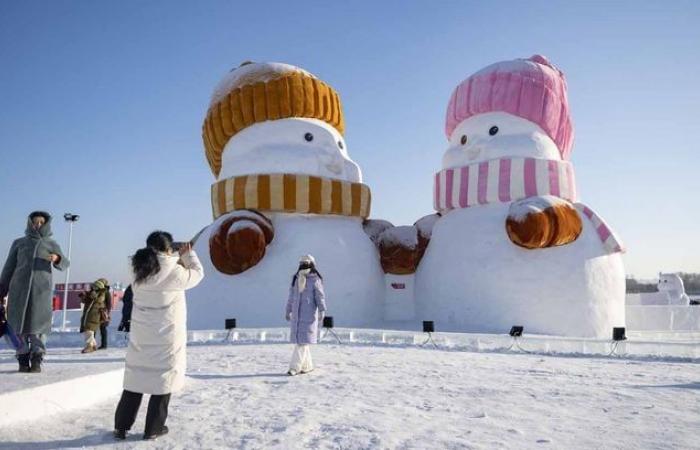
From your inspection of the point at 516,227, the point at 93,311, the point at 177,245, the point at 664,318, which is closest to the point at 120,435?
the point at 177,245

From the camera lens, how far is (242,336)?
9695mm

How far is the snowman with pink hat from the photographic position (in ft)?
35.2

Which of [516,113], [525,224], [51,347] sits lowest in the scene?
[51,347]

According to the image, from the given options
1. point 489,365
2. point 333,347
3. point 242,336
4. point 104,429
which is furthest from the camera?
point 242,336

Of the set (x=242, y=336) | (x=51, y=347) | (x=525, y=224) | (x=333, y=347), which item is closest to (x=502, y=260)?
(x=525, y=224)

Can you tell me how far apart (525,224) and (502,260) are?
100 centimetres

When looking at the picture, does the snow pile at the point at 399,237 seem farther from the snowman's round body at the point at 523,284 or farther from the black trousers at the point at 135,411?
the black trousers at the point at 135,411

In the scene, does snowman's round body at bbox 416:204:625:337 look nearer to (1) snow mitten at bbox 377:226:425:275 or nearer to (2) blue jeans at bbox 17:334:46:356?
(1) snow mitten at bbox 377:226:425:275

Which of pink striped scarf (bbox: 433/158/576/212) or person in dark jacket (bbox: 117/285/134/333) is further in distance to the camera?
pink striped scarf (bbox: 433/158/576/212)

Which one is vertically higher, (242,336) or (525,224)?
(525,224)

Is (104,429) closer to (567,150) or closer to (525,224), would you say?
(525,224)

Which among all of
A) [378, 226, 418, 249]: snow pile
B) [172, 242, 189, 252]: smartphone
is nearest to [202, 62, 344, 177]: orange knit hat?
[378, 226, 418, 249]: snow pile

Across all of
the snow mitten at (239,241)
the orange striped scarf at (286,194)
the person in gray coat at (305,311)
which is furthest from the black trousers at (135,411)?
the orange striped scarf at (286,194)

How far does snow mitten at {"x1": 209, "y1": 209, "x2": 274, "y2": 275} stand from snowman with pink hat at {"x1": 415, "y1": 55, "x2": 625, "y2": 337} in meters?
4.06
